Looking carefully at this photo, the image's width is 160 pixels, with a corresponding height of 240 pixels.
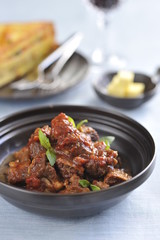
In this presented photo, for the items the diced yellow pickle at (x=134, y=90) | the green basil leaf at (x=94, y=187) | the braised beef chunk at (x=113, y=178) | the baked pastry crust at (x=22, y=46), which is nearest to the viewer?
the green basil leaf at (x=94, y=187)

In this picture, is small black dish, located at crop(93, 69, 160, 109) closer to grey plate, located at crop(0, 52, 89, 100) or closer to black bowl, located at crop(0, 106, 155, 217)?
grey plate, located at crop(0, 52, 89, 100)

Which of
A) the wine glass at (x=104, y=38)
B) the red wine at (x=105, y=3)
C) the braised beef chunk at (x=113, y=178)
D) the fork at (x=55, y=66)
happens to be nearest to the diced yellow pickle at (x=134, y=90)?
the fork at (x=55, y=66)

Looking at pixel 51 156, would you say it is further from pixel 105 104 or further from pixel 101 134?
pixel 105 104

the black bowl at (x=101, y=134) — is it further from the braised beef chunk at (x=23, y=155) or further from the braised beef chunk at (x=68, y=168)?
the braised beef chunk at (x=68, y=168)

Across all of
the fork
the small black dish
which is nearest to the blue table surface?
the small black dish

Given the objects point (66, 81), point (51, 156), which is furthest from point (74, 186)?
point (66, 81)
